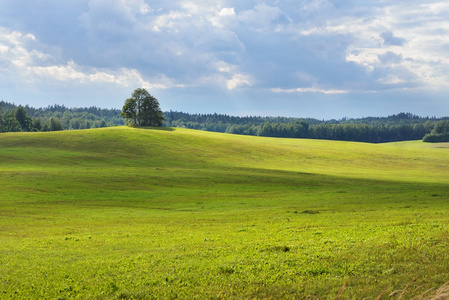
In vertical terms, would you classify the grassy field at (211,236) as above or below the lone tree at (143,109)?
below

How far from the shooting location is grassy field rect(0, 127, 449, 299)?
531 inches

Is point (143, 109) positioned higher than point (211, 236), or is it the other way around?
point (143, 109)

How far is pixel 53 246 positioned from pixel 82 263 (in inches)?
238

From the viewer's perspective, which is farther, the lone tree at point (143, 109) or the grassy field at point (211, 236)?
the lone tree at point (143, 109)

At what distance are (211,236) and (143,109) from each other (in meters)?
138

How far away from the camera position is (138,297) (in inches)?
511

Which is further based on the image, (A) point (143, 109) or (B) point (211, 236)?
(A) point (143, 109)

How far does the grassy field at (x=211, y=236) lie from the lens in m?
13.5

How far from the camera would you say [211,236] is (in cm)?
2289

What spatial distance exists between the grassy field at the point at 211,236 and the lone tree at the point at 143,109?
84710 mm

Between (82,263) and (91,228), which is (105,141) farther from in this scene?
(82,263)

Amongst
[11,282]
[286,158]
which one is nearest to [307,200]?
[11,282]

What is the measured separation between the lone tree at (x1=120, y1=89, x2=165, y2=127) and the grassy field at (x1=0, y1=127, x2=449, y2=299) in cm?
8471

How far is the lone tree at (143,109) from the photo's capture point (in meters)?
154
